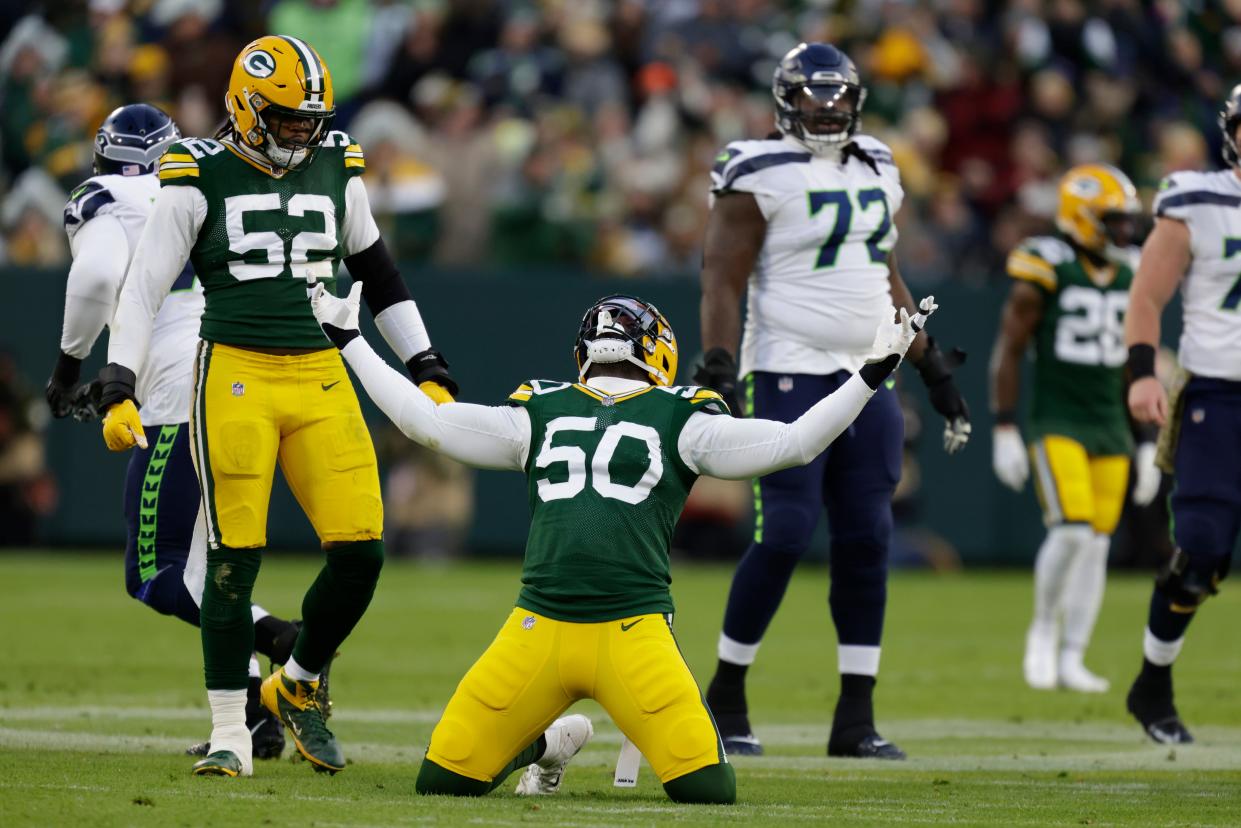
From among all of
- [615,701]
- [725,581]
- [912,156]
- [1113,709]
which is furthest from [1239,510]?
[912,156]

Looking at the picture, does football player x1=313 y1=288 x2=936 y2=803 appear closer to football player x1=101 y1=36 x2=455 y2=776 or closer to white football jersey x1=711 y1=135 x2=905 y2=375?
football player x1=101 y1=36 x2=455 y2=776

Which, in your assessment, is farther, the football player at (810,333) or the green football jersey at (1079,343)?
the green football jersey at (1079,343)

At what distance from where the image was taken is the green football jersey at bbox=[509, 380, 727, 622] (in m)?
5.46

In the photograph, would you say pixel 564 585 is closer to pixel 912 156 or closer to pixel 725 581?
pixel 725 581

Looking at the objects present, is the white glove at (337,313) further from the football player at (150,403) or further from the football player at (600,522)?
the football player at (150,403)

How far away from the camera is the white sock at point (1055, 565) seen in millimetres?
9719

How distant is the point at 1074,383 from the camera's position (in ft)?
32.5

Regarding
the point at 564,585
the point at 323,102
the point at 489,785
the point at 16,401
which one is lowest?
the point at 16,401

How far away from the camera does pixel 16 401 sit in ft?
51.5

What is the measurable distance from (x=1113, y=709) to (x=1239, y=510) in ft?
5.77

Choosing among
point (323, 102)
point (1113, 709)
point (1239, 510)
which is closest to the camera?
point (323, 102)

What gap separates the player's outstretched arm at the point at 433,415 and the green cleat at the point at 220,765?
1.04 meters

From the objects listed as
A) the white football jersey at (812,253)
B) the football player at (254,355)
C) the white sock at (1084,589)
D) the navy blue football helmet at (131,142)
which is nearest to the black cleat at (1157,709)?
the white football jersey at (812,253)

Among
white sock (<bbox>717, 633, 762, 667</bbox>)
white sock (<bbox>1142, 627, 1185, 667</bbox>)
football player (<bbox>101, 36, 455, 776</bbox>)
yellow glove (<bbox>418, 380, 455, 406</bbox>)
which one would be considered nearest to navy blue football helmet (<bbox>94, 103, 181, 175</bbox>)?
football player (<bbox>101, 36, 455, 776</bbox>)
